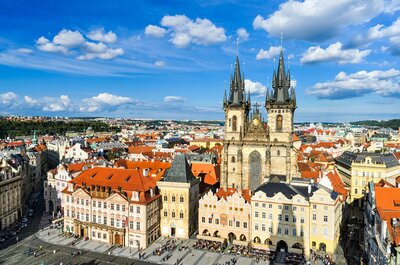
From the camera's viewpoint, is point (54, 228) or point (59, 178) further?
point (59, 178)

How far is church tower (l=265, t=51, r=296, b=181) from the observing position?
92.7 metres

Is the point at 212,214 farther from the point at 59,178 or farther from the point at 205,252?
the point at 59,178

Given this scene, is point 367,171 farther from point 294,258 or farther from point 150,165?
point 150,165

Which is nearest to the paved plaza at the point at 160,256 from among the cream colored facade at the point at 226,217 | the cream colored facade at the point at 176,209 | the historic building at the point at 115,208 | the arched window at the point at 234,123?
the historic building at the point at 115,208

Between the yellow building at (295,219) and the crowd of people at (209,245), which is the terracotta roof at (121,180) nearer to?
the crowd of people at (209,245)

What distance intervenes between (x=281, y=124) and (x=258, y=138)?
7166 mm

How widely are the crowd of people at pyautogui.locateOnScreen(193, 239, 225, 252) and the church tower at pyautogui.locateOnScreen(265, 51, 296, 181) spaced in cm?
2873

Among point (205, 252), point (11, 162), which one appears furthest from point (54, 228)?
point (205, 252)

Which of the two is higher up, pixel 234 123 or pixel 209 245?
pixel 234 123

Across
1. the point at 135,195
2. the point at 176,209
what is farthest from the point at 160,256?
the point at 135,195

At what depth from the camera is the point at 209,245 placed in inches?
2830

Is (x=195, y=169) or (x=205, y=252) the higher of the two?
(x=195, y=169)

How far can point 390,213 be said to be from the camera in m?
50.3

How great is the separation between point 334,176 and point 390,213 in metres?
43.5
